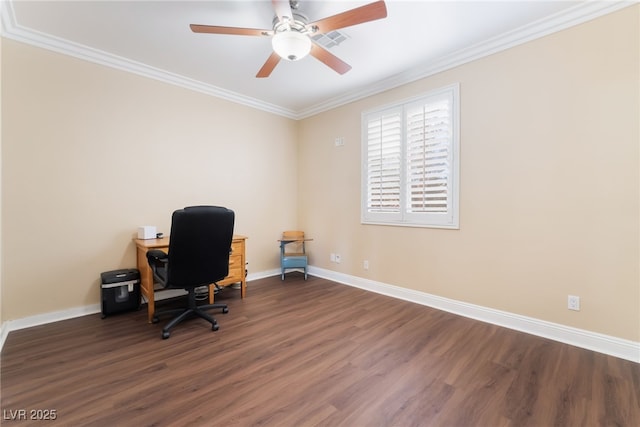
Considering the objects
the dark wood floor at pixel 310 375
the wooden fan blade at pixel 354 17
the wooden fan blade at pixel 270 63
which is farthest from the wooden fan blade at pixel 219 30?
the dark wood floor at pixel 310 375

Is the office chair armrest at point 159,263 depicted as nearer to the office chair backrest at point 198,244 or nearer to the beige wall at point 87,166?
the office chair backrest at point 198,244

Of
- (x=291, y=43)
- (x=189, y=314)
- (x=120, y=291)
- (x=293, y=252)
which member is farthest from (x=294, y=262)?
(x=291, y=43)

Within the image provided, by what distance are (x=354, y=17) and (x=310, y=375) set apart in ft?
8.11

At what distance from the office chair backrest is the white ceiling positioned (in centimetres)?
168

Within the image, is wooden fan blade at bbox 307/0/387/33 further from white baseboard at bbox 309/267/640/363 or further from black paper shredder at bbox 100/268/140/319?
black paper shredder at bbox 100/268/140/319

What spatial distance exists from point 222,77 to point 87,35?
1.31 metres

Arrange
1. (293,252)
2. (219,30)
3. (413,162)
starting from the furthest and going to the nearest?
(293,252), (413,162), (219,30)

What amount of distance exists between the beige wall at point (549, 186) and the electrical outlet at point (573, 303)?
0.03m

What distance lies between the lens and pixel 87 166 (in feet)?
9.37

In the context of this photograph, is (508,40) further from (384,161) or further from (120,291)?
(120,291)

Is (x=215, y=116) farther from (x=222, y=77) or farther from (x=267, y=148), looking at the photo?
(x=267, y=148)

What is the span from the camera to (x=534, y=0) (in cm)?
211

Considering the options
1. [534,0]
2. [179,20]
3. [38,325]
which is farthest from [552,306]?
[38,325]

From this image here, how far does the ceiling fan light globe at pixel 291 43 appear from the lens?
2020 mm
